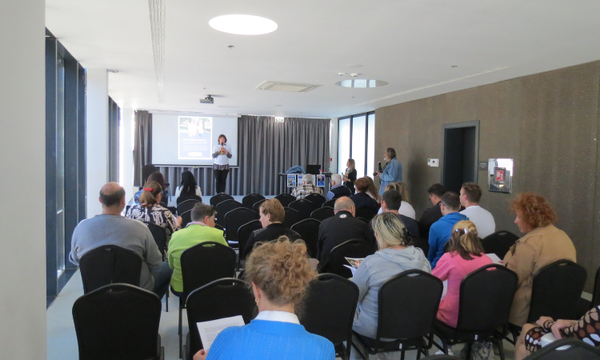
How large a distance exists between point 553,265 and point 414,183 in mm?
6381

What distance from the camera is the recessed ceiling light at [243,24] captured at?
146 inches

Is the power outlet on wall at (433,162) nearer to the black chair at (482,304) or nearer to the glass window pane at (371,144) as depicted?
the glass window pane at (371,144)

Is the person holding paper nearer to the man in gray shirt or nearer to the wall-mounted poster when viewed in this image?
the man in gray shirt

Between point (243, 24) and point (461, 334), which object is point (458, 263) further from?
point (243, 24)

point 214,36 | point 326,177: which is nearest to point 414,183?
point 326,177

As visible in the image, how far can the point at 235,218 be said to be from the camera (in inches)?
200

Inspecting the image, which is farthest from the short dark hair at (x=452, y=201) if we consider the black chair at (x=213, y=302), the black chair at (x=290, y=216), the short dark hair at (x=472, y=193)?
the black chair at (x=213, y=302)

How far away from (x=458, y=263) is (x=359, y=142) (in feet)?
32.8

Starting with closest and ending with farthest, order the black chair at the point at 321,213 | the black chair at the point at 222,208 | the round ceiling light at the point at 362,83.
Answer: the black chair at the point at 321,213 < the black chair at the point at 222,208 < the round ceiling light at the point at 362,83

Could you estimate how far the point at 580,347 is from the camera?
1578mm

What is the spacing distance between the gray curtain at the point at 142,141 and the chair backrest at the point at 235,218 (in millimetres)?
8779

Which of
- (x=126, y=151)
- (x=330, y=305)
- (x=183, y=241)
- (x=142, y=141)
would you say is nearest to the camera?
(x=330, y=305)

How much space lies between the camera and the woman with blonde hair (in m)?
2.46

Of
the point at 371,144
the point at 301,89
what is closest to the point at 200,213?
the point at 301,89
